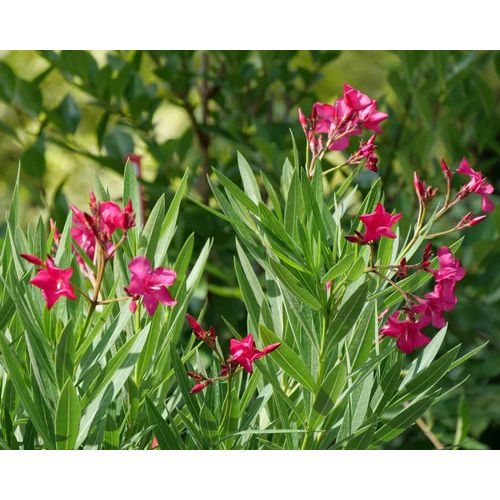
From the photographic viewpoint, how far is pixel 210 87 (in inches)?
79.0

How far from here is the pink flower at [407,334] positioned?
0.59m

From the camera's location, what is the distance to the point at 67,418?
0.50m

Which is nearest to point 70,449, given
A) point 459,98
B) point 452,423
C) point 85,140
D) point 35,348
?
point 35,348

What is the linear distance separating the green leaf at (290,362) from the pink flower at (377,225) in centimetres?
9

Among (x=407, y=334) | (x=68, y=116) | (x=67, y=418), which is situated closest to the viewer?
(x=67, y=418)

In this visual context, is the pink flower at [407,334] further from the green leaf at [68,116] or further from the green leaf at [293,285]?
the green leaf at [68,116]

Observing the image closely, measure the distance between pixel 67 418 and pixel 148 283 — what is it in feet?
0.32

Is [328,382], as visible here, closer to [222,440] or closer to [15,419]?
[222,440]

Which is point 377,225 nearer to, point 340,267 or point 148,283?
point 340,267

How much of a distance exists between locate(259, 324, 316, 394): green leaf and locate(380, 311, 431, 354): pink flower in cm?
8

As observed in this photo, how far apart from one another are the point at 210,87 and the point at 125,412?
4.80ft

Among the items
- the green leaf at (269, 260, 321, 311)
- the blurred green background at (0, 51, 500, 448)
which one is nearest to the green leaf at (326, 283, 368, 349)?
the green leaf at (269, 260, 321, 311)

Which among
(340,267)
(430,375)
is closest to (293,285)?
(340,267)

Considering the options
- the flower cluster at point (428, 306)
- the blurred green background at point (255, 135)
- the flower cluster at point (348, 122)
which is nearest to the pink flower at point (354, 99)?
the flower cluster at point (348, 122)
